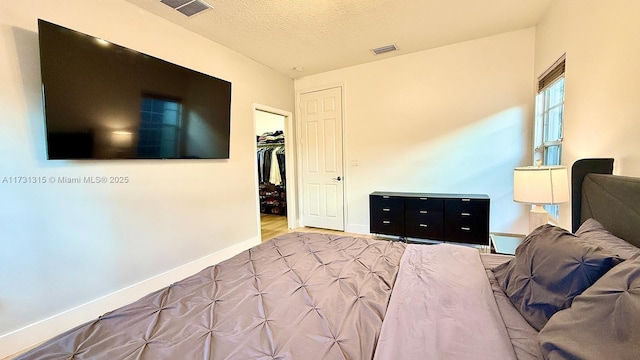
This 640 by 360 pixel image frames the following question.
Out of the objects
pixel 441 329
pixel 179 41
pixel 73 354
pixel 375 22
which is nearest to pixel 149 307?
pixel 73 354

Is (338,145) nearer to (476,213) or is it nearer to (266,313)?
(476,213)

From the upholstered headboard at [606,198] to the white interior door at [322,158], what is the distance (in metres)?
2.96

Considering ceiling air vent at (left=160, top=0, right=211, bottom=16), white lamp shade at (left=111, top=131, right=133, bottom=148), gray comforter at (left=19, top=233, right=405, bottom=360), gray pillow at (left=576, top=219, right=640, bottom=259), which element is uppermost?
ceiling air vent at (left=160, top=0, right=211, bottom=16)

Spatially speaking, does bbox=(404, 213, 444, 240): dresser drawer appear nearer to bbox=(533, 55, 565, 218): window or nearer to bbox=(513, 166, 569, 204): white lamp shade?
bbox=(533, 55, 565, 218): window

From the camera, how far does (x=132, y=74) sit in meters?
2.24

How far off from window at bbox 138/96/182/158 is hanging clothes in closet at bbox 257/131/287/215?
2.97 meters

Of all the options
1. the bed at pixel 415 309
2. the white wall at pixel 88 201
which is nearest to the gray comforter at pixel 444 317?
the bed at pixel 415 309

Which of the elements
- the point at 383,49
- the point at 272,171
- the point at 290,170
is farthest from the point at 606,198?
the point at 272,171

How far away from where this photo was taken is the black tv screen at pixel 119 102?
1830 mm

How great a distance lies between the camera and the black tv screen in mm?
1830

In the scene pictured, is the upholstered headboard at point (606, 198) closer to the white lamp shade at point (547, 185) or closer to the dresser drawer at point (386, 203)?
the white lamp shade at point (547, 185)

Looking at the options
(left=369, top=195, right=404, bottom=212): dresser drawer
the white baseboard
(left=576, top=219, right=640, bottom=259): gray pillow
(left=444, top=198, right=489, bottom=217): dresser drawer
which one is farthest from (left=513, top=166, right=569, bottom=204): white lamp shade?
the white baseboard

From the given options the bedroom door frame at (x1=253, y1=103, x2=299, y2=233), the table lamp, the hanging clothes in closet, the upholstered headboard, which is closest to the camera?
the upholstered headboard

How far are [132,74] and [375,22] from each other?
2379 millimetres
